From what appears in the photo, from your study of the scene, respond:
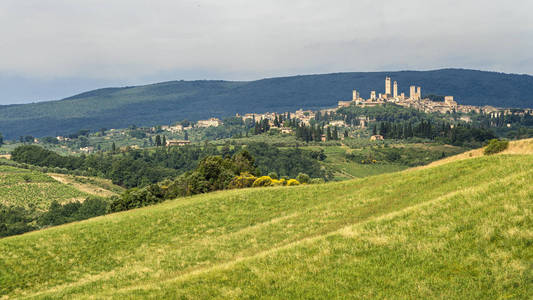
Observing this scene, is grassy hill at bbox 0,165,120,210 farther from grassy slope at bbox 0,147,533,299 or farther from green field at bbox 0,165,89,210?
grassy slope at bbox 0,147,533,299

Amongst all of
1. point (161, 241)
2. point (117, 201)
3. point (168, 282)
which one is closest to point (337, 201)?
point (161, 241)

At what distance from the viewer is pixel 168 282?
2216 centimetres

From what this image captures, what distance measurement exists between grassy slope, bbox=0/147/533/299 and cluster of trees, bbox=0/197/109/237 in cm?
6101

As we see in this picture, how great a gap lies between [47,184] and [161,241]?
116 meters

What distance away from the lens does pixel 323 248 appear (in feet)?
77.4

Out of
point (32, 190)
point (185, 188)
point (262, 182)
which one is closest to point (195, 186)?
point (185, 188)

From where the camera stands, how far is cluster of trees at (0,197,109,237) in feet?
319

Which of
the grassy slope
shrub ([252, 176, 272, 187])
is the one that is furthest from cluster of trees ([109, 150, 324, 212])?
the grassy slope

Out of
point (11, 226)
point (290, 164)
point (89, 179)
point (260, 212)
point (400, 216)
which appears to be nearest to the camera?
point (400, 216)

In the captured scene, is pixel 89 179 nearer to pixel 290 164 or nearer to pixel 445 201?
pixel 290 164

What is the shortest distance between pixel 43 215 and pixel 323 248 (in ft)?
332

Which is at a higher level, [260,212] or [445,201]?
[445,201]

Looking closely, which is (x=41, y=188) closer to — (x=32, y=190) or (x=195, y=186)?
(x=32, y=190)

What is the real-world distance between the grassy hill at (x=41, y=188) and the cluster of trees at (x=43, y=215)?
7.32m
